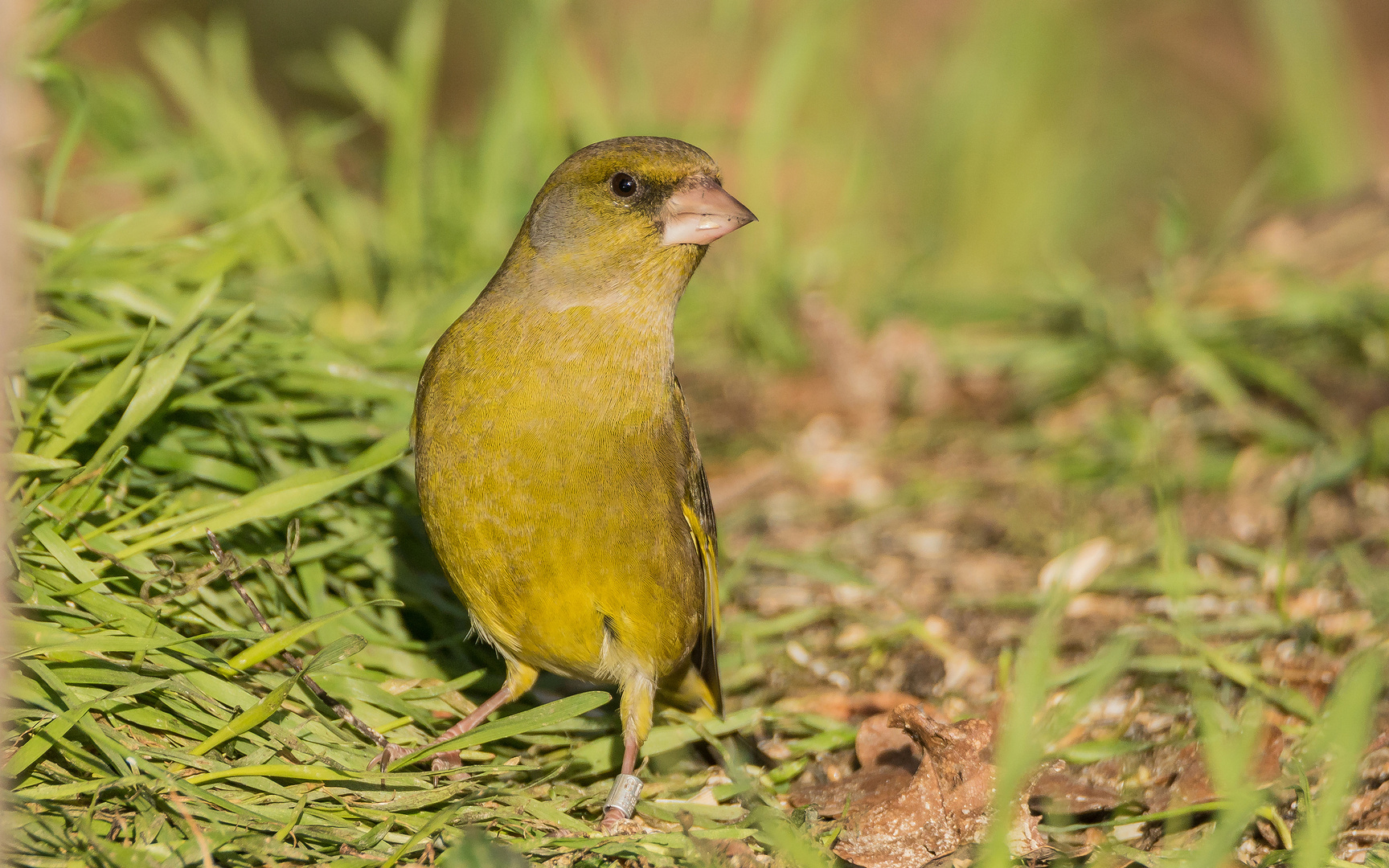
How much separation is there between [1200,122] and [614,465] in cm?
846

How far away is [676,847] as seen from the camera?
2883 mm

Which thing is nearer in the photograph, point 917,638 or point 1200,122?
point 917,638

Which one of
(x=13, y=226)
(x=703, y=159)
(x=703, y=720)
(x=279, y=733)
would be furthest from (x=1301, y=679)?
(x=13, y=226)

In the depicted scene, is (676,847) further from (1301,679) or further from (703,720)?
(1301,679)

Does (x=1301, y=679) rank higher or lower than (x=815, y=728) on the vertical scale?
higher

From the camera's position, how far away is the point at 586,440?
9.82ft

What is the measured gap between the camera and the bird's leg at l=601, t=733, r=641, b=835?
302 cm

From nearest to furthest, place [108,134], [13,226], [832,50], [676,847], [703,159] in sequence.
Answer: [13,226]
[676,847]
[703,159]
[108,134]
[832,50]

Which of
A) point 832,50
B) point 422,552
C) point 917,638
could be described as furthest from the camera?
point 832,50

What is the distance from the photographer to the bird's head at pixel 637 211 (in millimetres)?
3125

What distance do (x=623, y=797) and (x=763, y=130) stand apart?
4277mm

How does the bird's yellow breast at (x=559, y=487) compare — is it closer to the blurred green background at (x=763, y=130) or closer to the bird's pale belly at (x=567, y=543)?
the bird's pale belly at (x=567, y=543)

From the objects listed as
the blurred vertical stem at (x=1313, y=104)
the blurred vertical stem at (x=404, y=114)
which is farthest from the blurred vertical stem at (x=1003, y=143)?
the blurred vertical stem at (x=404, y=114)

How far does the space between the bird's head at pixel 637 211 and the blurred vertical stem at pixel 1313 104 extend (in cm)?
621
